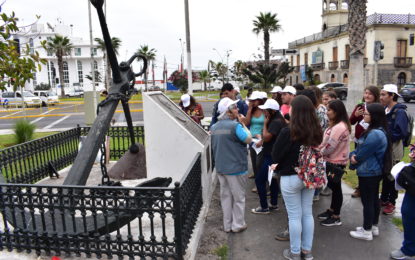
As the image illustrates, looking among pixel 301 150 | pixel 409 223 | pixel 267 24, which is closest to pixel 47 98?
pixel 267 24

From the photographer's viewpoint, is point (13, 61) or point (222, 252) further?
point (13, 61)

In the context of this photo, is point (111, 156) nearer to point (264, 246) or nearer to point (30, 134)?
point (30, 134)

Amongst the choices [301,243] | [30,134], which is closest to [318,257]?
[301,243]

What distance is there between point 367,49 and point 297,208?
1383 inches

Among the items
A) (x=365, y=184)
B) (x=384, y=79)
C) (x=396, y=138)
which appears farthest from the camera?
(x=384, y=79)

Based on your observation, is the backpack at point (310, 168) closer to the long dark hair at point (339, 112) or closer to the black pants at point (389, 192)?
the long dark hair at point (339, 112)

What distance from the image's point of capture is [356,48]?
1158cm

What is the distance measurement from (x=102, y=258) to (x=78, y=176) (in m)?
0.88

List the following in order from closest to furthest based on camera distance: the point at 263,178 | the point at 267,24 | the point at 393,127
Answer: the point at 393,127 < the point at 263,178 < the point at 267,24

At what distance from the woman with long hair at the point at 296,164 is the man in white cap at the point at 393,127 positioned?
1.56 meters

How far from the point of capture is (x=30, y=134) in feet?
33.1

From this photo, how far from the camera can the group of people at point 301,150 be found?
337 cm

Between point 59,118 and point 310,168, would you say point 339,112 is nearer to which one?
point 310,168

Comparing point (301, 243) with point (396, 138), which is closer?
point (301, 243)
